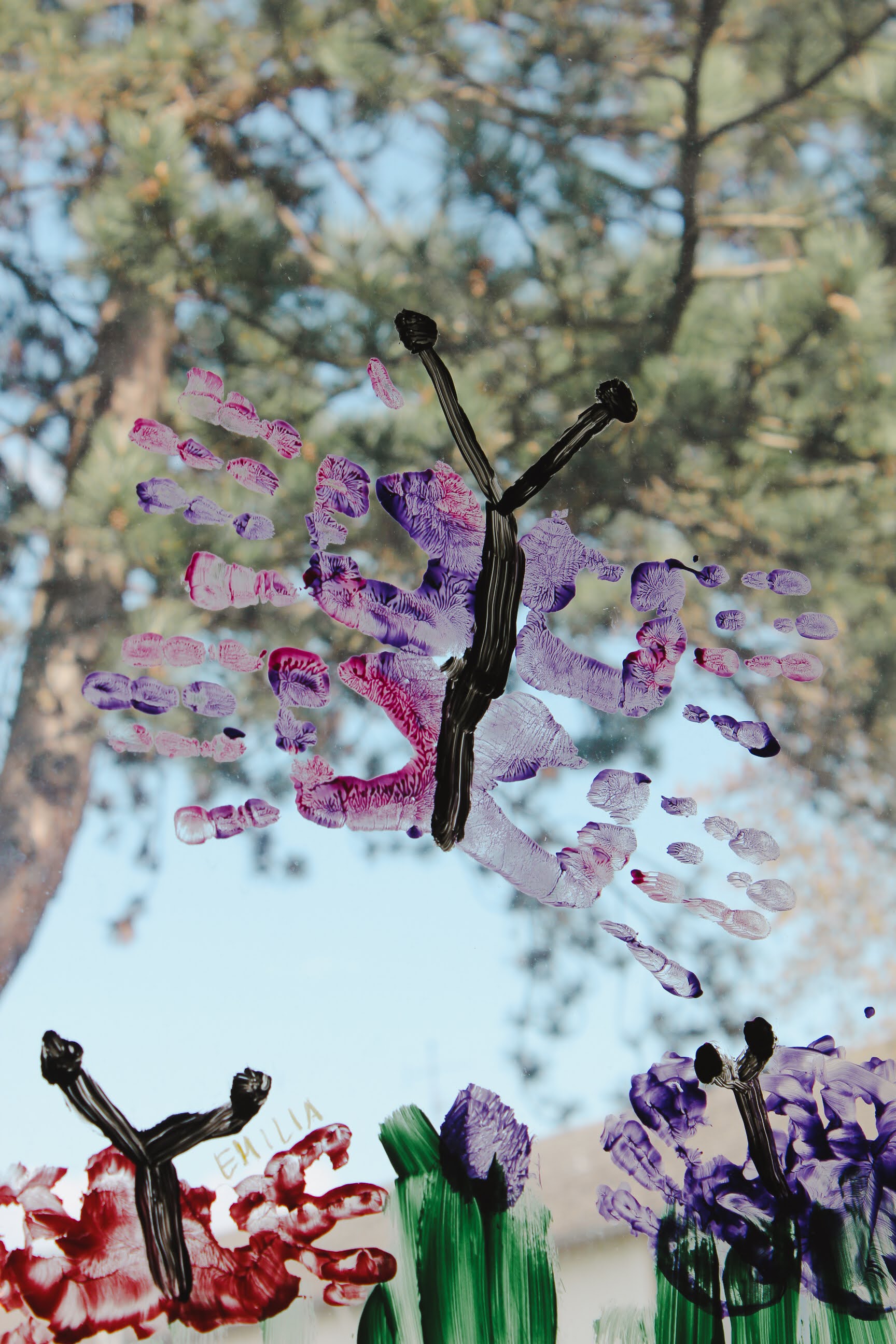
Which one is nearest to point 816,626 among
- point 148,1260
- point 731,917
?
point 731,917

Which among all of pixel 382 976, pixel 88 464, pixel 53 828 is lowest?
pixel 382 976

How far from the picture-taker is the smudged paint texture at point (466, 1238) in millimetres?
762

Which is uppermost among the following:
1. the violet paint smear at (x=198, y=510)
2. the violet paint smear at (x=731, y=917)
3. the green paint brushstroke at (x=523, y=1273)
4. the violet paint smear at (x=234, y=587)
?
the violet paint smear at (x=198, y=510)

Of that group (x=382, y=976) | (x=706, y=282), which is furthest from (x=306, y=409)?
(x=382, y=976)

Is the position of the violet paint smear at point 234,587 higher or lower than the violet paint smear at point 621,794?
higher

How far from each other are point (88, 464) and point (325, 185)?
39cm

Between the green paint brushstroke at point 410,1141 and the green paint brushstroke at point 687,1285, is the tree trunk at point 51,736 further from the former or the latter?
the green paint brushstroke at point 687,1285

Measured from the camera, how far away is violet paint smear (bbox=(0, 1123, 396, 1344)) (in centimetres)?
76

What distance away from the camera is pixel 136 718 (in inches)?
35.8

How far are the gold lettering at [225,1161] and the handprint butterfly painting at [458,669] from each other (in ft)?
0.90

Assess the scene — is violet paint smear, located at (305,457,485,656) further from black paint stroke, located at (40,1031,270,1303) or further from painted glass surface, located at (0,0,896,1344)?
black paint stroke, located at (40,1031,270,1303)

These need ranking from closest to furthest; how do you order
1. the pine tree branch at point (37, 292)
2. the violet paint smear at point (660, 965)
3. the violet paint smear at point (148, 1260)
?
1. the violet paint smear at point (148, 1260)
2. the violet paint smear at point (660, 965)
3. the pine tree branch at point (37, 292)

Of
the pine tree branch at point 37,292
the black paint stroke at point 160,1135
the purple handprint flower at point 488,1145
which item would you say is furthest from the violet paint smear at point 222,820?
the pine tree branch at point 37,292

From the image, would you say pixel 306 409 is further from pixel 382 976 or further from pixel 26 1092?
pixel 26 1092
